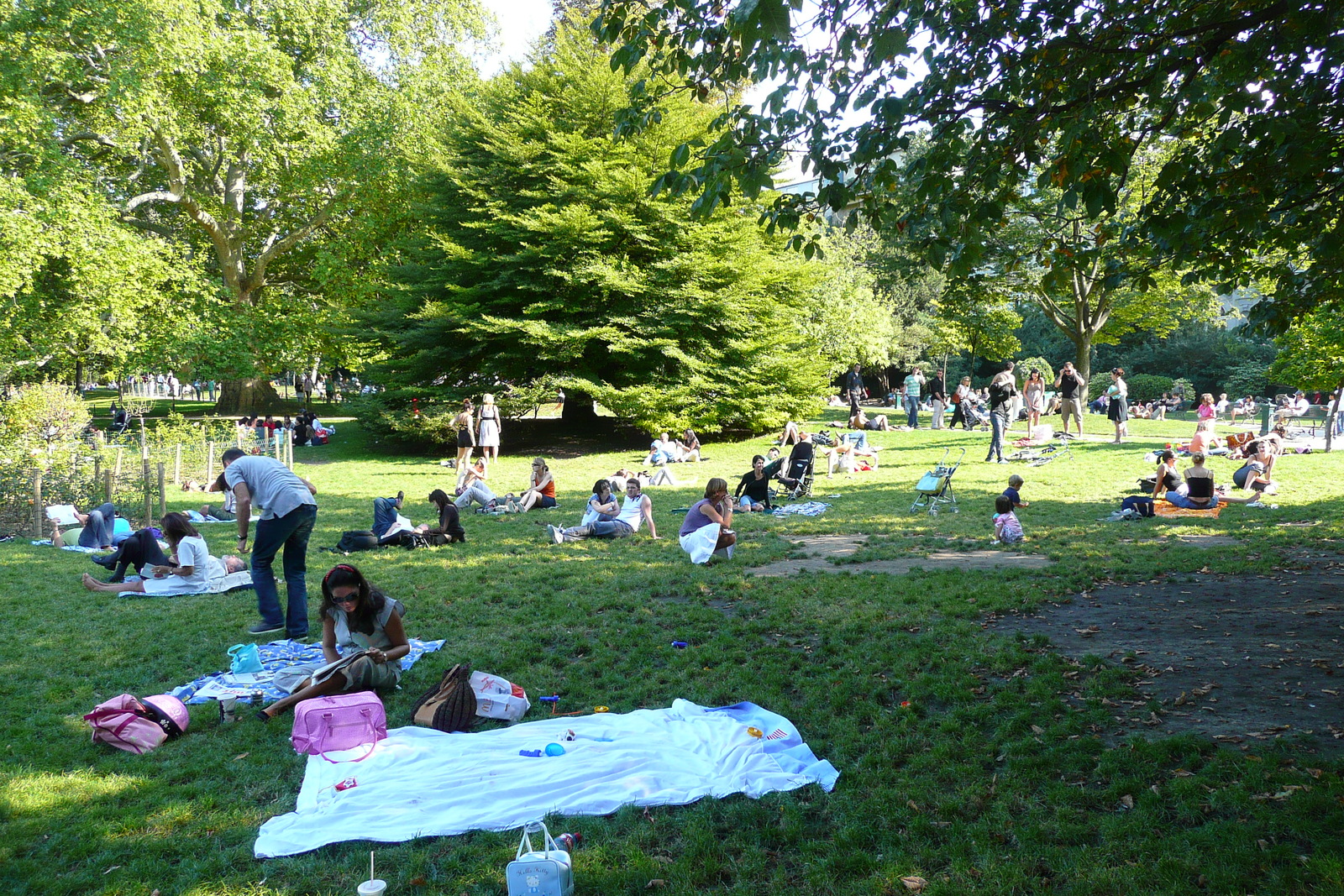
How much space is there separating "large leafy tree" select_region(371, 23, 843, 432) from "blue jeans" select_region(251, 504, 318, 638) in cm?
1587

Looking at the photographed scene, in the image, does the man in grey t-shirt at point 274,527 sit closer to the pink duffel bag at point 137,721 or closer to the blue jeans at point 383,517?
the pink duffel bag at point 137,721

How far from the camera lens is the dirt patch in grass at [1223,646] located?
5.12 meters

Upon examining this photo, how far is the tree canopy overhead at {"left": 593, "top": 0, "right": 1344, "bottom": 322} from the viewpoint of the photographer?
5.14 metres

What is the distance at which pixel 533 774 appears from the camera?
189 inches

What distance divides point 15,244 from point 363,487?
1203 centimetres

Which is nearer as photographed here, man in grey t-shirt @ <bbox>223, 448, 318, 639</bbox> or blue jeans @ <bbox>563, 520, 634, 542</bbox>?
man in grey t-shirt @ <bbox>223, 448, 318, 639</bbox>

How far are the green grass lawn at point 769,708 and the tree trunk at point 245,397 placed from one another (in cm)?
2244

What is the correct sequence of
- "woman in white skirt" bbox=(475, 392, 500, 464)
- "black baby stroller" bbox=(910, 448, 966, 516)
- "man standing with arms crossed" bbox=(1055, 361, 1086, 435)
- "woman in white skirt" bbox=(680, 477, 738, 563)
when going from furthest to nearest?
1. "man standing with arms crossed" bbox=(1055, 361, 1086, 435)
2. "woman in white skirt" bbox=(475, 392, 500, 464)
3. "black baby stroller" bbox=(910, 448, 966, 516)
4. "woman in white skirt" bbox=(680, 477, 738, 563)

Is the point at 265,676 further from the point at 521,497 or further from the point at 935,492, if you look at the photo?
the point at 935,492

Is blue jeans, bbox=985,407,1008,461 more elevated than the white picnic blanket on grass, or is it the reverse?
blue jeans, bbox=985,407,1008,461

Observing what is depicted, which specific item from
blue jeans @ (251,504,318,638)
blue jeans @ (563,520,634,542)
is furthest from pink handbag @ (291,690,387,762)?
blue jeans @ (563,520,634,542)

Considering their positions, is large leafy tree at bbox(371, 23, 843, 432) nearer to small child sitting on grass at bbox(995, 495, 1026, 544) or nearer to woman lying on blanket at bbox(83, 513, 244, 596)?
small child sitting on grass at bbox(995, 495, 1026, 544)

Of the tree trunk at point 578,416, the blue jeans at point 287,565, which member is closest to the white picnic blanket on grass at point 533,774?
the blue jeans at point 287,565

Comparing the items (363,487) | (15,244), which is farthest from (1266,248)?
(15,244)
